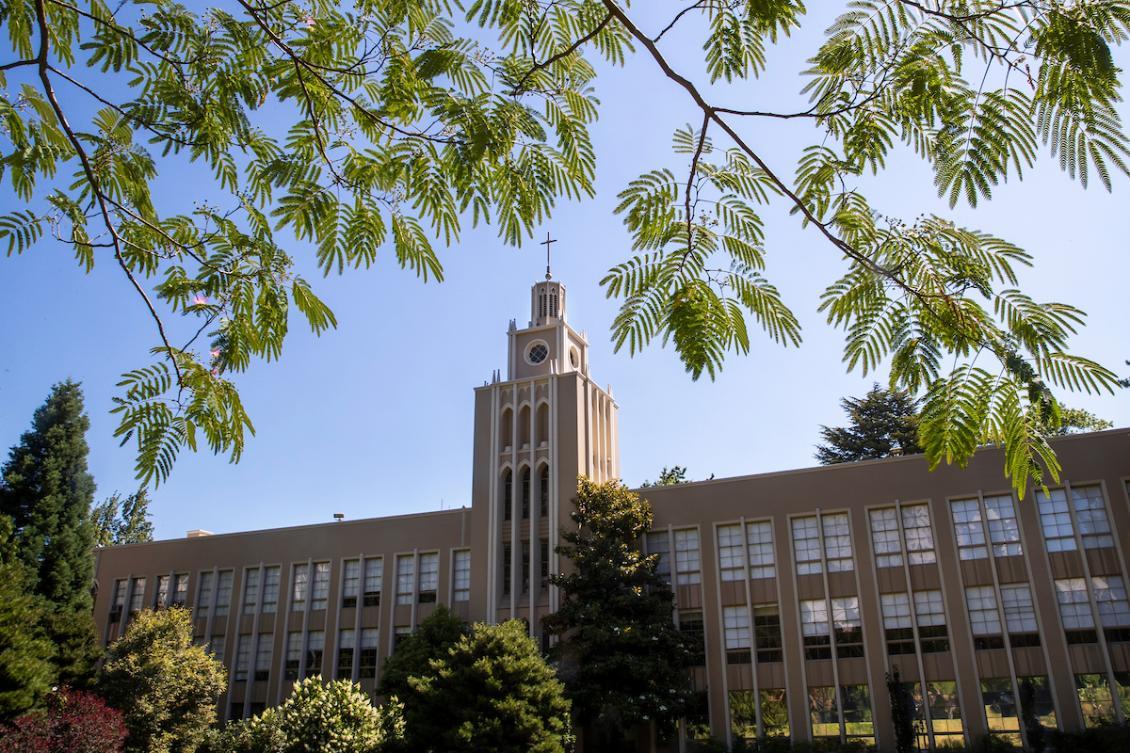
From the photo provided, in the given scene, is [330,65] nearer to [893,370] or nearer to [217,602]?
[893,370]

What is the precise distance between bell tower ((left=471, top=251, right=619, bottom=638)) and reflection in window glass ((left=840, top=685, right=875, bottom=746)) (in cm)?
959

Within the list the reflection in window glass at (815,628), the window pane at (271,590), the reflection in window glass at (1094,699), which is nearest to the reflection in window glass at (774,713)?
the reflection in window glass at (815,628)

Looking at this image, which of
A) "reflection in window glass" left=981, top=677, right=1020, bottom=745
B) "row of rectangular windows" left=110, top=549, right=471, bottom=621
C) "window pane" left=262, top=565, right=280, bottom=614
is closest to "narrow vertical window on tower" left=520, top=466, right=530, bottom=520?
"row of rectangular windows" left=110, top=549, right=471, bottom=621

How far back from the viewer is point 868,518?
26.5 meters

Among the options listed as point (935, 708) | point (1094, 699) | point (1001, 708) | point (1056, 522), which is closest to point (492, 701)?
point (935, 708)

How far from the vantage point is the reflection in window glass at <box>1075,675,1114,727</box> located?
72.9 ft

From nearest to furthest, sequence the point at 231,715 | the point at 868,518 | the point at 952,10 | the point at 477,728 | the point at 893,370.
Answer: the point at 952,10
the point at 893,370
the point at 477,728
the point at 868,518
the point at 231,715

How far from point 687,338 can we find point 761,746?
2420 cm

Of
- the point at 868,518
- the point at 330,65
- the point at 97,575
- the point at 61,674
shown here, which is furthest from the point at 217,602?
the point at 330,65

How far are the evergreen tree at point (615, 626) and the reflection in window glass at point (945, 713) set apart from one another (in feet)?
22.6

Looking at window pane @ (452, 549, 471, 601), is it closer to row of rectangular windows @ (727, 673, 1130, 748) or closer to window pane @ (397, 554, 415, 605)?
window pane @ (397, 554, 415, 605)

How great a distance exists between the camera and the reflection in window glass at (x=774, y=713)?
24.9 metres

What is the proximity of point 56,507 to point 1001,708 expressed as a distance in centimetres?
3201

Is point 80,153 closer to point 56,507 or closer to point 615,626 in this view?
point 615,626
